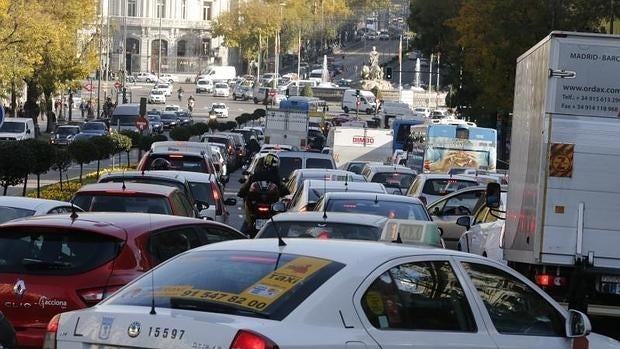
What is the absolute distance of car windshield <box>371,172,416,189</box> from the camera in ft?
105

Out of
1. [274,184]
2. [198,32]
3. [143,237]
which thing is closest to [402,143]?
[274,184]

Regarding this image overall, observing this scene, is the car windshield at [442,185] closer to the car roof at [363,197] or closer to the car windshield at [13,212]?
the car roof at [363,197]

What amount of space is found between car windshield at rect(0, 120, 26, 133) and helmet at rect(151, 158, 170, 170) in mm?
30975

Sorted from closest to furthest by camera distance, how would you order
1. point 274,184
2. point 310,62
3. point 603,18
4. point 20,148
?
point 274,184 < point 20,148 < point 603,18 < point 310,62

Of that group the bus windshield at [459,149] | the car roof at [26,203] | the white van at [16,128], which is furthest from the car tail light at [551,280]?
the white van at [16,128]

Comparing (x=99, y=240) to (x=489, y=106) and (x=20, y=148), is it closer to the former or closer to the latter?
(x=20, y=148)

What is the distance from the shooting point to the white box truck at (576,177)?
535 inches

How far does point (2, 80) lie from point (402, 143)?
19.7m

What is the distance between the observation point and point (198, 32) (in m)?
155

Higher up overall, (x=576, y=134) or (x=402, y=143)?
(x=576, y=134)

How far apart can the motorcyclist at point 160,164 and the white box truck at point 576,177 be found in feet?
43.0

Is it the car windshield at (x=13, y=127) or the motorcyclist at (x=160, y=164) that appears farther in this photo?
the car windshield at (x=13, y=127)

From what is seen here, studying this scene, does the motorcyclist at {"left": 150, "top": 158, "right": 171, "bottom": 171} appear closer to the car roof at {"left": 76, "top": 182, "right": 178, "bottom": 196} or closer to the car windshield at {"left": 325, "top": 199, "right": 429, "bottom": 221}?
the car windshield at {"left": 325, "top": 199, "right": 429, "bottom": 221}

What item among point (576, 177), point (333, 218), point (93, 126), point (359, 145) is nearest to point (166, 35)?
point (93, 126)
